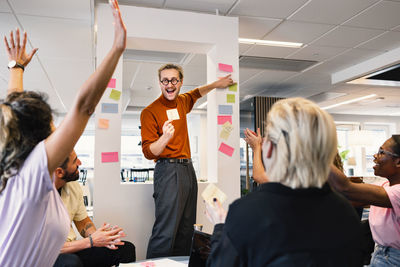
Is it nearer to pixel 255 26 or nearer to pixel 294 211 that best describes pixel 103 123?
pixel 255 26

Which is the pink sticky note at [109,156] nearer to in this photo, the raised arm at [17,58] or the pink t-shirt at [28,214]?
the raised arm at [17,58]

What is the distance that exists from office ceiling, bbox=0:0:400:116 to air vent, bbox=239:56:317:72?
151mm

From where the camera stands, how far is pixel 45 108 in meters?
1.08

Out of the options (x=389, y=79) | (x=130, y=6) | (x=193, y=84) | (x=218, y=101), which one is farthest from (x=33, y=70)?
(x=389, y=79)

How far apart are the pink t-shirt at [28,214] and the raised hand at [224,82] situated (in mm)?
2159

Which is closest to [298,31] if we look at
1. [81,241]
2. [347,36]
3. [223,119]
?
[347,36]

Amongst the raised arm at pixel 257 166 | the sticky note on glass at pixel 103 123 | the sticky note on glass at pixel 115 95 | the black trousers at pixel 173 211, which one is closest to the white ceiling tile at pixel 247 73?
the sticky note on glass at pixel 115 95

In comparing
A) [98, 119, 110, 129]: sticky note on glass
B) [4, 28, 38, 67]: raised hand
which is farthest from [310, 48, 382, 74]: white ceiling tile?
[4, 28, 38, 67]: raised hand

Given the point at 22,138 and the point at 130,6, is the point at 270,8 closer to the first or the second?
the point at 130,6

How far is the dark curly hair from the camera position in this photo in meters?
0.99

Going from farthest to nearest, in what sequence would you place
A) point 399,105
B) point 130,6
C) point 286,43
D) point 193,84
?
point 399,105 → point 193,84 → point 286,43 → point 130,6

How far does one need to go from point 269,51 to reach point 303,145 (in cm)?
388

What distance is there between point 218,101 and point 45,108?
7.14 feet

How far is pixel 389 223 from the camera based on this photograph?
1.93 meters
